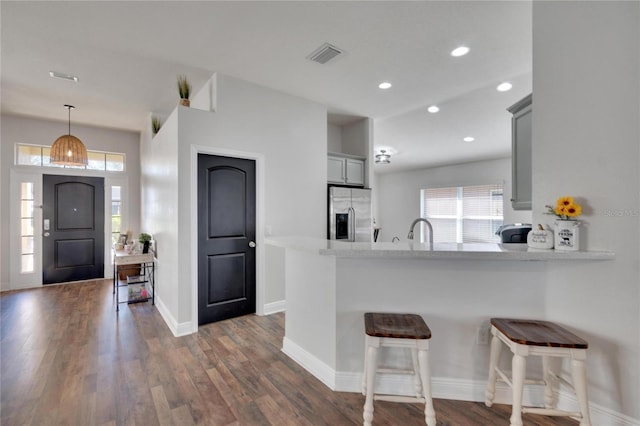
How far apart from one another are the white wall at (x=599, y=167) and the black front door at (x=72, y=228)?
22.7 ft

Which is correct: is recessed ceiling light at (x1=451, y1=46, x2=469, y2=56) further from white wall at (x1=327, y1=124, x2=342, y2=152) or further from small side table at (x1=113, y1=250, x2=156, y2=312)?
small side table at (x1=113, y1=250, x2=156, y2=312)

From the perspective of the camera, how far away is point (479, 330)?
Result: 6.48ft

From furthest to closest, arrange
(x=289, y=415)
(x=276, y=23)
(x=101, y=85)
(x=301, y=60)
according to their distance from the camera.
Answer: (x=101, y=85)
(x=301, y=60)
(x=276, y=23)
(x=289, y=415)

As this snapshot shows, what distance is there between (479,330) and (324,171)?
2.93 metres

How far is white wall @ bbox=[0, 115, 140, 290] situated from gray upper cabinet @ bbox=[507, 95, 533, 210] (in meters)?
6.47

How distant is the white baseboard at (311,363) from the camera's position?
85.1 inches

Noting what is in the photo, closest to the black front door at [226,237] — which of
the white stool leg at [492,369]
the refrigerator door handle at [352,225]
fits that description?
the refrigerator door handle at [352,225]

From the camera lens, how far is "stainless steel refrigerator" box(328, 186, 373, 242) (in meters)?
4.42

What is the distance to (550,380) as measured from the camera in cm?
186

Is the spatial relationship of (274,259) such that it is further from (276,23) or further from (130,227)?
(130,227)

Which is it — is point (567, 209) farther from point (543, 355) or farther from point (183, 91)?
point (183, 91)

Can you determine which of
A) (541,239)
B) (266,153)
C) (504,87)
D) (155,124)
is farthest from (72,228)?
(504,87)

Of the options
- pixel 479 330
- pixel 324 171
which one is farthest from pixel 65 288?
pixel 479 330

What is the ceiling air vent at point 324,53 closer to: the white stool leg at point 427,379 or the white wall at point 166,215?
the white wall at point 166,215
